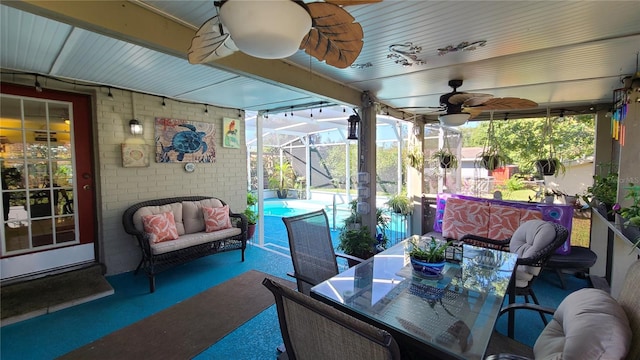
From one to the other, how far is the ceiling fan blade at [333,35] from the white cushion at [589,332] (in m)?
1.39

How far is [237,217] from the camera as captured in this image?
4.28 meters

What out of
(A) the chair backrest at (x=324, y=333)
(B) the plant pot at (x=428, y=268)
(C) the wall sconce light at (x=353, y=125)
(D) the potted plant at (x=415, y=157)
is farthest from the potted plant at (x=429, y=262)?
(D) the potted plant at (x=415, y=157)

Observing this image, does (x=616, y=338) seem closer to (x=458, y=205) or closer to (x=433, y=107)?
(x=458, y=205)

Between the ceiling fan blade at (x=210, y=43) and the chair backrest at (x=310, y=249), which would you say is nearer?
the ceiling fan blade at (x=210, y=43)

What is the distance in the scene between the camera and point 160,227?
3.42 meters

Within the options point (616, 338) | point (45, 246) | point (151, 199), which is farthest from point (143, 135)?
point (616, 338)

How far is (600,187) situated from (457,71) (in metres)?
2.23

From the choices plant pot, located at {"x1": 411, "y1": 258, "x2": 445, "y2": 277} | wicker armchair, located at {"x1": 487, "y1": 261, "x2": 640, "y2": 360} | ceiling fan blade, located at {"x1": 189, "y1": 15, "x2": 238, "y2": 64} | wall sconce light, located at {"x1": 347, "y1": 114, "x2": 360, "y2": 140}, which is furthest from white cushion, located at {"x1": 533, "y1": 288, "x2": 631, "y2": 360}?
wall sconce light, located at {"x1": 347, "y1": 114, "x2": 360, "y2": 140}

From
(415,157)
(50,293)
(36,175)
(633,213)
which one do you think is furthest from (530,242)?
(36,175)

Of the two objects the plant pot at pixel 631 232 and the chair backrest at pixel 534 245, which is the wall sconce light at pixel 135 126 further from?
the plant pot at pixel 631 232

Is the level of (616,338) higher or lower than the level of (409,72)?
lower

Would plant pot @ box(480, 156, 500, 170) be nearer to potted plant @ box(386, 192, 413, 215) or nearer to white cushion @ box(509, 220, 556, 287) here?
potted plant @ box(386, 192, 413, 215)

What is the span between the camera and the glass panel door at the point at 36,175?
299 centimetres

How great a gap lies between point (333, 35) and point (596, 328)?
1.48 m
